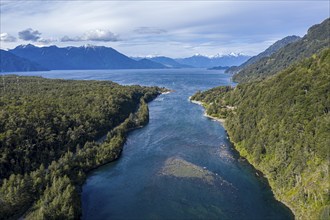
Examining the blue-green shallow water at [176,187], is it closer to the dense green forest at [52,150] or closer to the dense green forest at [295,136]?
the dense green forest at [295,136]

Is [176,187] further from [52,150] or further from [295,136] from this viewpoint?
[52,150]

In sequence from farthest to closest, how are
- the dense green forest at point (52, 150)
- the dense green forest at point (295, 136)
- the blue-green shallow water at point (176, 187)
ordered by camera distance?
the blue-green shallow water at point (176, 187)
the dense green forest at point (295, 136)
the dense green forest at point (52, 150)

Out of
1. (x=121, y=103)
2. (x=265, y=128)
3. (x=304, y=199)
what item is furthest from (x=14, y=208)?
(x=121, y=103)

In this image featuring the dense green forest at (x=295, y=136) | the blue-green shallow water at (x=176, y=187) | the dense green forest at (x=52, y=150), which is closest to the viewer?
the dense green forest at (x=52, y=150)

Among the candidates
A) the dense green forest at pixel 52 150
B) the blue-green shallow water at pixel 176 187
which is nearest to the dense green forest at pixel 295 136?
the blue-green shallow water at pixel 176 187

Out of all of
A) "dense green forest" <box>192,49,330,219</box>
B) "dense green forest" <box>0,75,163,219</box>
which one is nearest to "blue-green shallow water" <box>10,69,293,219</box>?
"dense green forest" <box>192,49,330,219</box>

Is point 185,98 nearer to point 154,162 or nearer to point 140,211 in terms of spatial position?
point 154,162
